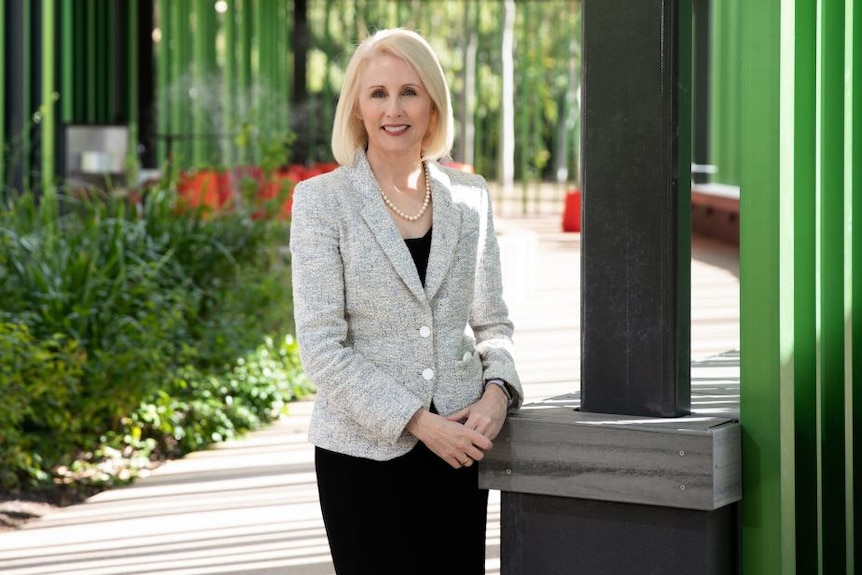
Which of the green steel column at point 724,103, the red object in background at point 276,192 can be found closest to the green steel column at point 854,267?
the red object in background at point 276,192

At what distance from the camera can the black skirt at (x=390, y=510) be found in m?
2.03

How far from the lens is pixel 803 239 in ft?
6.68

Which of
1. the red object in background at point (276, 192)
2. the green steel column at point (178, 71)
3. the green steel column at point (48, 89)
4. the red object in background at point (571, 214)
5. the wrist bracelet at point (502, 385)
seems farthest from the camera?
the green steel column at point (178, 71)

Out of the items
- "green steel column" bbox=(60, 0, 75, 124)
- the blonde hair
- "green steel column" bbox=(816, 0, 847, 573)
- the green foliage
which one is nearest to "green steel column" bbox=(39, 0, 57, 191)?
"green steel column" bbox=(60, 0, 75, 124)

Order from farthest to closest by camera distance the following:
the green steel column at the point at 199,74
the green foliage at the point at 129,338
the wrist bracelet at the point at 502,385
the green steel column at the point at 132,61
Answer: the green steel column at the point at 199,74
the green steel column at the point at 132,61
the green foliage at the point at 129,338
the wrist bracelet at the point at 502,385

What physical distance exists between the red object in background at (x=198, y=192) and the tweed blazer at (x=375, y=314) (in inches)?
187

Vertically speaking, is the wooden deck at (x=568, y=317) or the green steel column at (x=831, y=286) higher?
the green steel column at (x=831, y=286)

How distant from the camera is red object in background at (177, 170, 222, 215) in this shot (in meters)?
6.89

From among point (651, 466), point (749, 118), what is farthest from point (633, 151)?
point (651, 466)

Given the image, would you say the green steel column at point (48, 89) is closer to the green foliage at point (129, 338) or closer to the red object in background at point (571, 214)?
the green foliage at point (129, 338)

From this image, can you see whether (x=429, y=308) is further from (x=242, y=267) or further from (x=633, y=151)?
(x=242, y=267)

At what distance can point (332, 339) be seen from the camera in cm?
197

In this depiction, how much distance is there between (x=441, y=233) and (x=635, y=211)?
311 mm

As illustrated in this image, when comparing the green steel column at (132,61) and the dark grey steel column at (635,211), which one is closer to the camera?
the dark grey steel column at (635,211)
